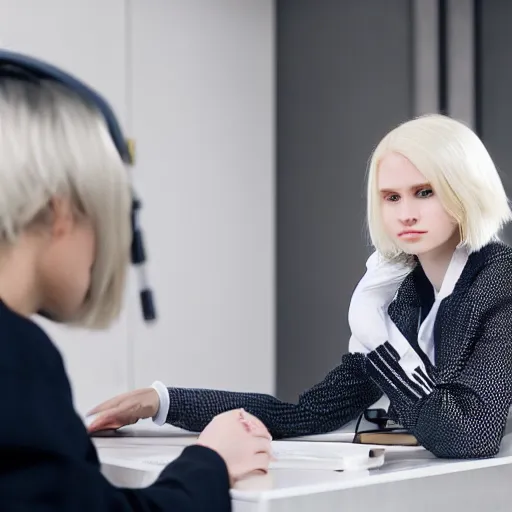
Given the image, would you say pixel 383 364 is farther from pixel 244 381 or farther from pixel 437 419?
pixel 244 381

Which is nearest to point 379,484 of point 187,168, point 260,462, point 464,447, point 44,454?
point 260,462

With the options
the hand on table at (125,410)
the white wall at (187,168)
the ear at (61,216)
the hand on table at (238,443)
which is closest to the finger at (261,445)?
the hand on table at (238,443)

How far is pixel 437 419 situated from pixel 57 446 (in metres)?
0.55

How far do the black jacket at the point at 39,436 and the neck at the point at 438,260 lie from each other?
2.20 ft

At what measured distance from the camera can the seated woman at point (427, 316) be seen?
1160 millimetres

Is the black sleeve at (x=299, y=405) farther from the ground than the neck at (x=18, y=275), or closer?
closer

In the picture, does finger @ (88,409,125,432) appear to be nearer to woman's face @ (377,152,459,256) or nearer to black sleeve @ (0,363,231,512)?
woman's face @ (377,152,459,256)

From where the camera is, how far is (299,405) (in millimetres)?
1416

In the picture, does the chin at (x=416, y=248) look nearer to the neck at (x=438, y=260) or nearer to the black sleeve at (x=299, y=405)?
the neck at (x=438, y=260)

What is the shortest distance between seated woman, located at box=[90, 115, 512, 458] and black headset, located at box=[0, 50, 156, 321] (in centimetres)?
47

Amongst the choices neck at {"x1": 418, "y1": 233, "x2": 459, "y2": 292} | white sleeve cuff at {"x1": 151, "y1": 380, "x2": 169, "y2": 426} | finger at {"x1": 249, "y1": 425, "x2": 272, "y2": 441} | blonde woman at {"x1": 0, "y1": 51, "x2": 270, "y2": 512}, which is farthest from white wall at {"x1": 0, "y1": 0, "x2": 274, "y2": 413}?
blonde woman at {"x1": 0, "y1": 51, "x2": 270, "y2": 512}

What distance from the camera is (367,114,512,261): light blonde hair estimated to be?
125 centimetres

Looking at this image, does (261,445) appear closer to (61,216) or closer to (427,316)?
(61,216)

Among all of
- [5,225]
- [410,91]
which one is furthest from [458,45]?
[5,225]
